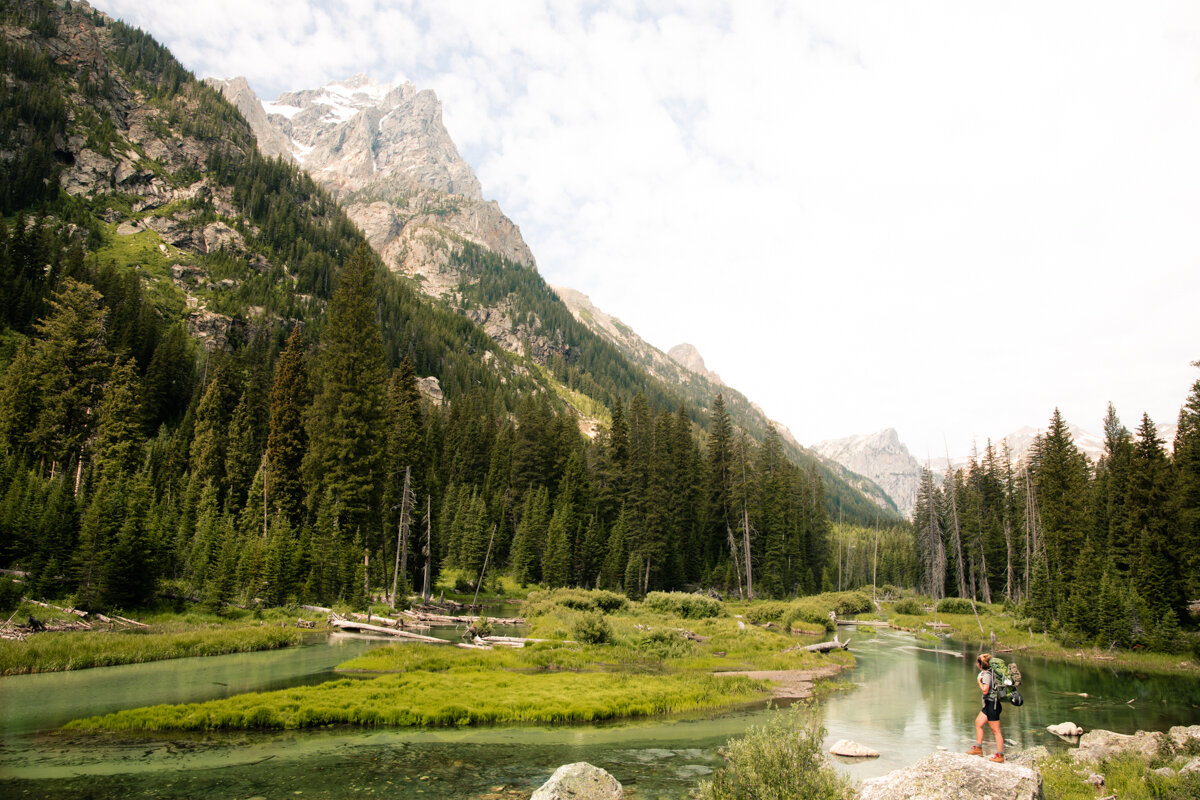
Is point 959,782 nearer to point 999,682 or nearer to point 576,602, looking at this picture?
point 999,682

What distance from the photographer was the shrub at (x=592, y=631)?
3478cm

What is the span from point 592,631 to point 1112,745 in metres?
24.0

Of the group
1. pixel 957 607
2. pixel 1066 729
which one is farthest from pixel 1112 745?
pixel 957 607

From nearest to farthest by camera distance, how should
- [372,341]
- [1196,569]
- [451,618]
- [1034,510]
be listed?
[1196,569] → [451,618] → [372,341] → [1034,510]

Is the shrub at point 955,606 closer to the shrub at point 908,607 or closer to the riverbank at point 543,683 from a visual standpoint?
the shrub at point 908,607

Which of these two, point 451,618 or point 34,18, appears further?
point 34,18

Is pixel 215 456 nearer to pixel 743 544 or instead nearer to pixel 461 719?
pixel 461 719

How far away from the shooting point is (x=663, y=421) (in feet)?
252

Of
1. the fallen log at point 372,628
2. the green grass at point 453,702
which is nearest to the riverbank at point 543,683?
the green grass at point 453,702

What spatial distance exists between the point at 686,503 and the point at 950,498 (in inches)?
1868

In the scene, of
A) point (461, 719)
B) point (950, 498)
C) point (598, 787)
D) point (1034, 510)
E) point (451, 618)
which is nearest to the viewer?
point (598, 787)

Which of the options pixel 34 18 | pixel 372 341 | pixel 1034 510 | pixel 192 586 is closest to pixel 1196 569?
pixel 1034 510

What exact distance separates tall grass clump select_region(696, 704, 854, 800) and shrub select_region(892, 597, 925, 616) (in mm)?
74089

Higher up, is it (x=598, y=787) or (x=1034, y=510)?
(x=1034, y=510)
